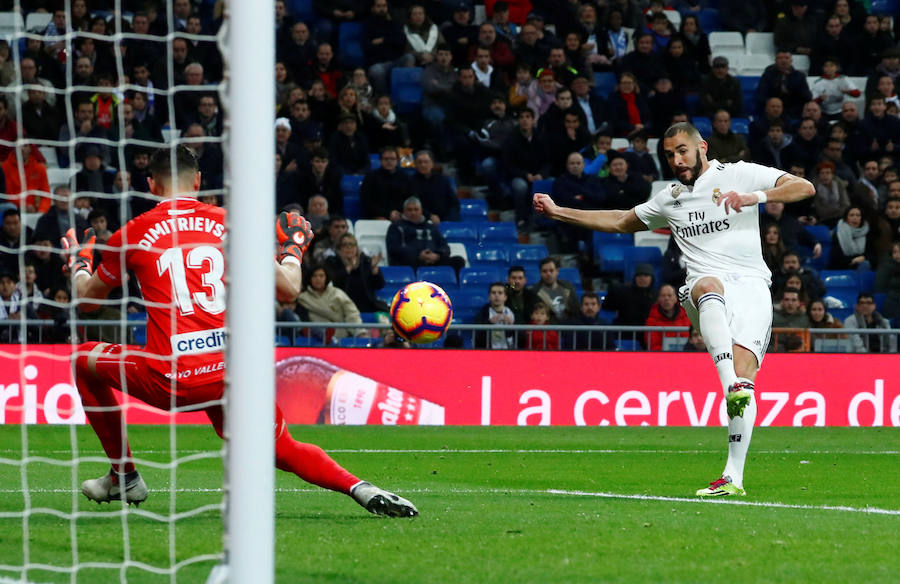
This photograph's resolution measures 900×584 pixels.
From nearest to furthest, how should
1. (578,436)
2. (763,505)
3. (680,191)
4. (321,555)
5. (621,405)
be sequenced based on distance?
1. (321,555)
2. (763,505)
3. (680,191)
4. (578,436)
5. (621,405)

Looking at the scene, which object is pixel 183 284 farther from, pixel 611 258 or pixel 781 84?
pixel 781 84

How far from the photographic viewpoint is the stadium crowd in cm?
1650

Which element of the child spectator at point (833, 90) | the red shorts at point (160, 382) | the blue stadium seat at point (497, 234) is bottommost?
the blue stadium seat at point (497, 234)

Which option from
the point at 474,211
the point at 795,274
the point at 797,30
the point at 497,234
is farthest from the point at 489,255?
the point at 797,30

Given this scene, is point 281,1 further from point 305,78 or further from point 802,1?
point 802,1

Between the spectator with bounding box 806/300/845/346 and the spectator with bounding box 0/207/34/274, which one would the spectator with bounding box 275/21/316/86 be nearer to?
the spectator with bounding box 0/207/34/274

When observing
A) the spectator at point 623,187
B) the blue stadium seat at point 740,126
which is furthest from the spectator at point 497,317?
the blue stadium seat at point 740,126

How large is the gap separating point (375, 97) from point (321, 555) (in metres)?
14.2

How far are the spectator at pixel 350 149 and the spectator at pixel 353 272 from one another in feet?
7.45

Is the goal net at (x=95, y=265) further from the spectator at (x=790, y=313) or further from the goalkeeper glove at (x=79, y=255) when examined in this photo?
the spectator at (x=790, y=313)

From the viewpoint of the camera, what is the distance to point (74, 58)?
60.1ft

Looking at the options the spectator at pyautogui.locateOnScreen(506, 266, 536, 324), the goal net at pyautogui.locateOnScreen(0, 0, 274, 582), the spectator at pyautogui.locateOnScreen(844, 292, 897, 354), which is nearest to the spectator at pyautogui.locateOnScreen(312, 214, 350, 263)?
the goal net at pyautogui.locateOnScreen(0, 0, 274, 582)

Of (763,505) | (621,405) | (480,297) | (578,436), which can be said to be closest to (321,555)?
(763,505)

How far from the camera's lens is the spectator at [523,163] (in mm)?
18906
